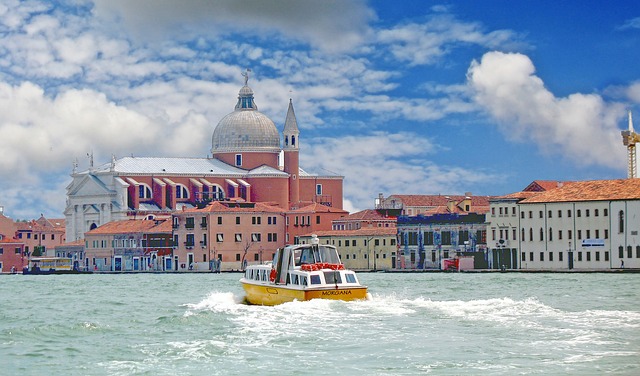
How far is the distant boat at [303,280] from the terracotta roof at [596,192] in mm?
32848

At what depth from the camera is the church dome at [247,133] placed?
107 meters

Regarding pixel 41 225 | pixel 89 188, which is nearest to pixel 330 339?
pixel 89 188

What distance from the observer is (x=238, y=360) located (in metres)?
22.9

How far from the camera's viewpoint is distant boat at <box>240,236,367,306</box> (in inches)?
1319

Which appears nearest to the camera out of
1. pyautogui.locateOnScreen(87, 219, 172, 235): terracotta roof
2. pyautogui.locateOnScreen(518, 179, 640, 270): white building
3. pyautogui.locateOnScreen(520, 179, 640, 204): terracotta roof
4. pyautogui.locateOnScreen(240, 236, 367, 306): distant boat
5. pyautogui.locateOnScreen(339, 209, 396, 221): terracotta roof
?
pyautogui.locateOnScreen(240, 236, 367, 306): distant boat

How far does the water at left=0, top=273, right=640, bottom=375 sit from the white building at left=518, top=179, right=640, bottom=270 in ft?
94.2

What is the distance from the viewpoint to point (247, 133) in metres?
107

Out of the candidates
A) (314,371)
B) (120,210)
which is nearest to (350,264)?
(120,210)

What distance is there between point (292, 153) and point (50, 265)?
21.5 meters

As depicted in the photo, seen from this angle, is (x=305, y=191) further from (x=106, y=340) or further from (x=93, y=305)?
(x=106, y=340)

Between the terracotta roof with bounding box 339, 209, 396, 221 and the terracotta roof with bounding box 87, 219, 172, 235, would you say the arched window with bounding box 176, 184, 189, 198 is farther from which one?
the terracotta roof with bounding box 339, 209, 396, 221

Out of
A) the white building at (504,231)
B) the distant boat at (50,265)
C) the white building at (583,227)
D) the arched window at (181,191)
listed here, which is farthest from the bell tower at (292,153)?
the white building at (583,227)

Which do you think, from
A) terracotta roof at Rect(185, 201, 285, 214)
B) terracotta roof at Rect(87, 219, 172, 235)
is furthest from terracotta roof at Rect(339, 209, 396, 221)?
terracotta roof at Rect(87, 219, 172, 235)

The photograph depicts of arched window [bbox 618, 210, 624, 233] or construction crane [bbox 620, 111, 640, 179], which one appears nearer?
arched window [bbox 618, 210, 624, 233]
